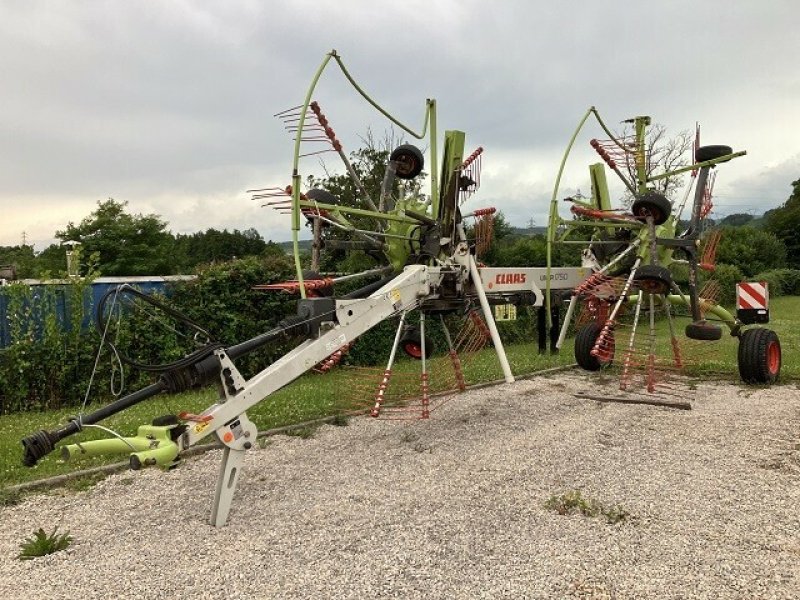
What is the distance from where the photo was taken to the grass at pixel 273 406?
19.2 ft

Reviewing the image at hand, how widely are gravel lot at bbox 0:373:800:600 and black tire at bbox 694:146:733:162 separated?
3.18m

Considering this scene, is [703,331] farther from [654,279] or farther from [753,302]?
[753,302]

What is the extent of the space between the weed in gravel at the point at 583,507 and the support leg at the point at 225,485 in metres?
2.12

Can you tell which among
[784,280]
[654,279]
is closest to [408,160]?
[654,279]

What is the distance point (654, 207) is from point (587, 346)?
2958mm

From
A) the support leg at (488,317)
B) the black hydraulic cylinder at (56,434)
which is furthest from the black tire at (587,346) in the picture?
the black hydraulic cylinder at (56,434)

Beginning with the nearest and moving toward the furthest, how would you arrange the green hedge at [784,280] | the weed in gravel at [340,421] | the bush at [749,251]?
the weed in gravel at [340,421], the green hedge at [784,280], the bush at [749,251]

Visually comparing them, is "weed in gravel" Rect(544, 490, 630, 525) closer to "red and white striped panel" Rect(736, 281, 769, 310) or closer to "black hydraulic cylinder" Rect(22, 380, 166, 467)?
"black hydraulic cylinder" Rect(22, 380, 166, 467)

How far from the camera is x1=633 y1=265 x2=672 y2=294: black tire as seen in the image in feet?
21.8

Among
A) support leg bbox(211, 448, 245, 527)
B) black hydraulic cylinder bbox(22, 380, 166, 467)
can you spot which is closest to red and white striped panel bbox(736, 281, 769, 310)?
support leg bbox(211, 448, 245, 527)

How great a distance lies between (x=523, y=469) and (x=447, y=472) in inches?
24.3

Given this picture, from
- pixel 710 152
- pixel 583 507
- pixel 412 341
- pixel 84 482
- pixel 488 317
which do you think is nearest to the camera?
pixel 583 507

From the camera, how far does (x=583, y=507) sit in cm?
446

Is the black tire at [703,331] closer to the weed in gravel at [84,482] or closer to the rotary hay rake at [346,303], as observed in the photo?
the rotary hay rake at [346,303]
